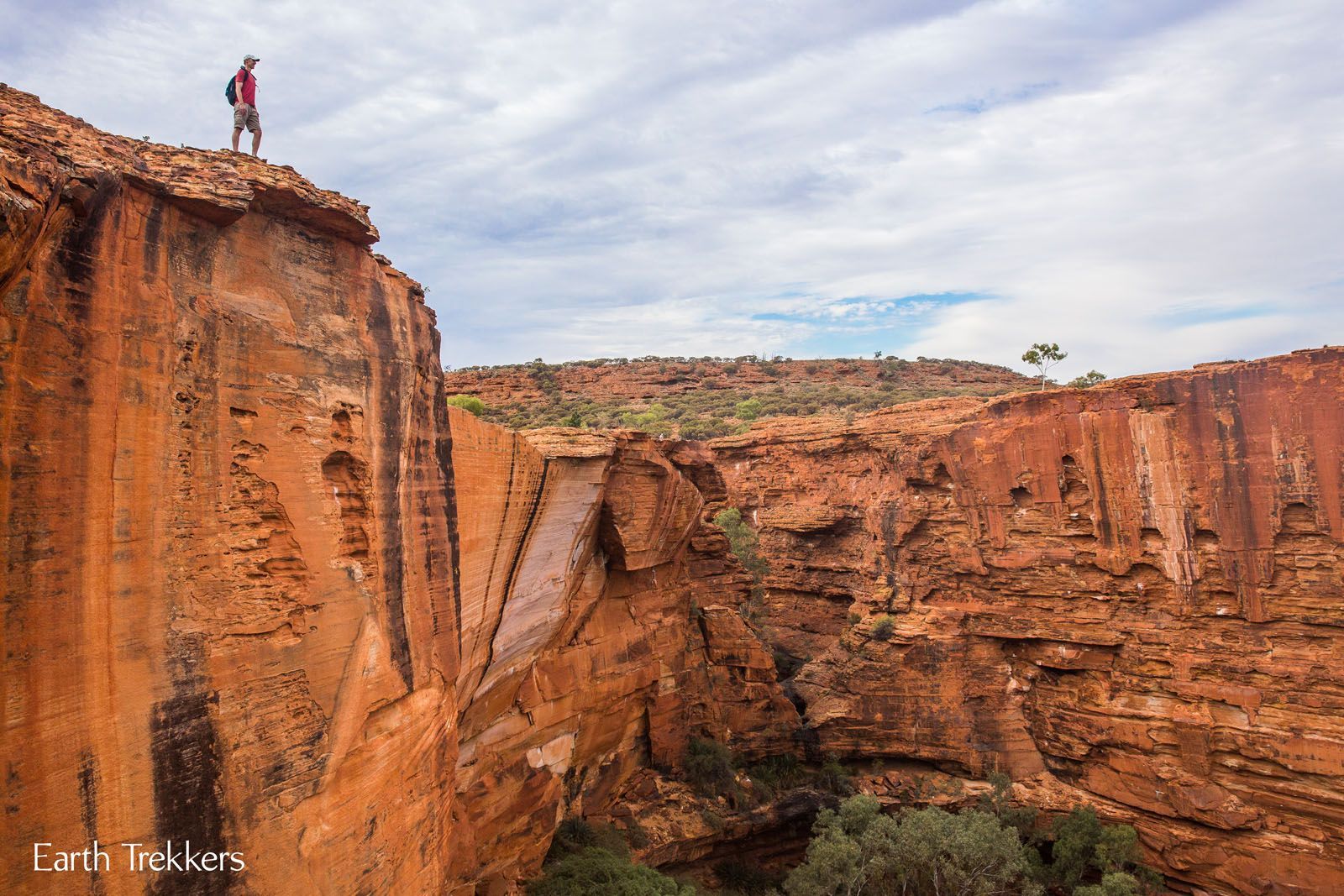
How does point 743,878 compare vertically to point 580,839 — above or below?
below

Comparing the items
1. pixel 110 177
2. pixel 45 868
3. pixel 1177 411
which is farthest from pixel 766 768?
pixel 110 177

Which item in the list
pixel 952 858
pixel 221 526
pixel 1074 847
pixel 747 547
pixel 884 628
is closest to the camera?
pixel 221 526

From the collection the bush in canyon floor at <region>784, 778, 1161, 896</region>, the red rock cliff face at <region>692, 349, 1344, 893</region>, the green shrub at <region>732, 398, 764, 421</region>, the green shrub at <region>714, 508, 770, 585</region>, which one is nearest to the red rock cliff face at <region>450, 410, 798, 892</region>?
the red rock cliff face at <region>692, 349, 1344, 893</region>

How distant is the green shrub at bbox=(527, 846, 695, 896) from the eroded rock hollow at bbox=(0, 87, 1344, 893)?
0.83 meters

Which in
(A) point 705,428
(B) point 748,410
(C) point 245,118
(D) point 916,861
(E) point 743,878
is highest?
(B) point 748,410

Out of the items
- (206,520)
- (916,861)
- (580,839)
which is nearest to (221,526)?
(206,520)

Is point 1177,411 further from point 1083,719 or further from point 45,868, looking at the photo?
point 45,868

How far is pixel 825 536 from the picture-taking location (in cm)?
2667

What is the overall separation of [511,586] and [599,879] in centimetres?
586

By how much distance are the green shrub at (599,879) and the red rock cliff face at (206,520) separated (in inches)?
217

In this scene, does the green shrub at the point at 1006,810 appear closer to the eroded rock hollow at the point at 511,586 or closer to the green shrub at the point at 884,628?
the eroded rock hollow at the point at 511,586

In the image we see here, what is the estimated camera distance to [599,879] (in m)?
13.2

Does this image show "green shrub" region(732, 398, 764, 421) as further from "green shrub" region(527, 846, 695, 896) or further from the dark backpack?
the dark backpack

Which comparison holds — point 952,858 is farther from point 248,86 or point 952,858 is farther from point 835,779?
point 248,86
